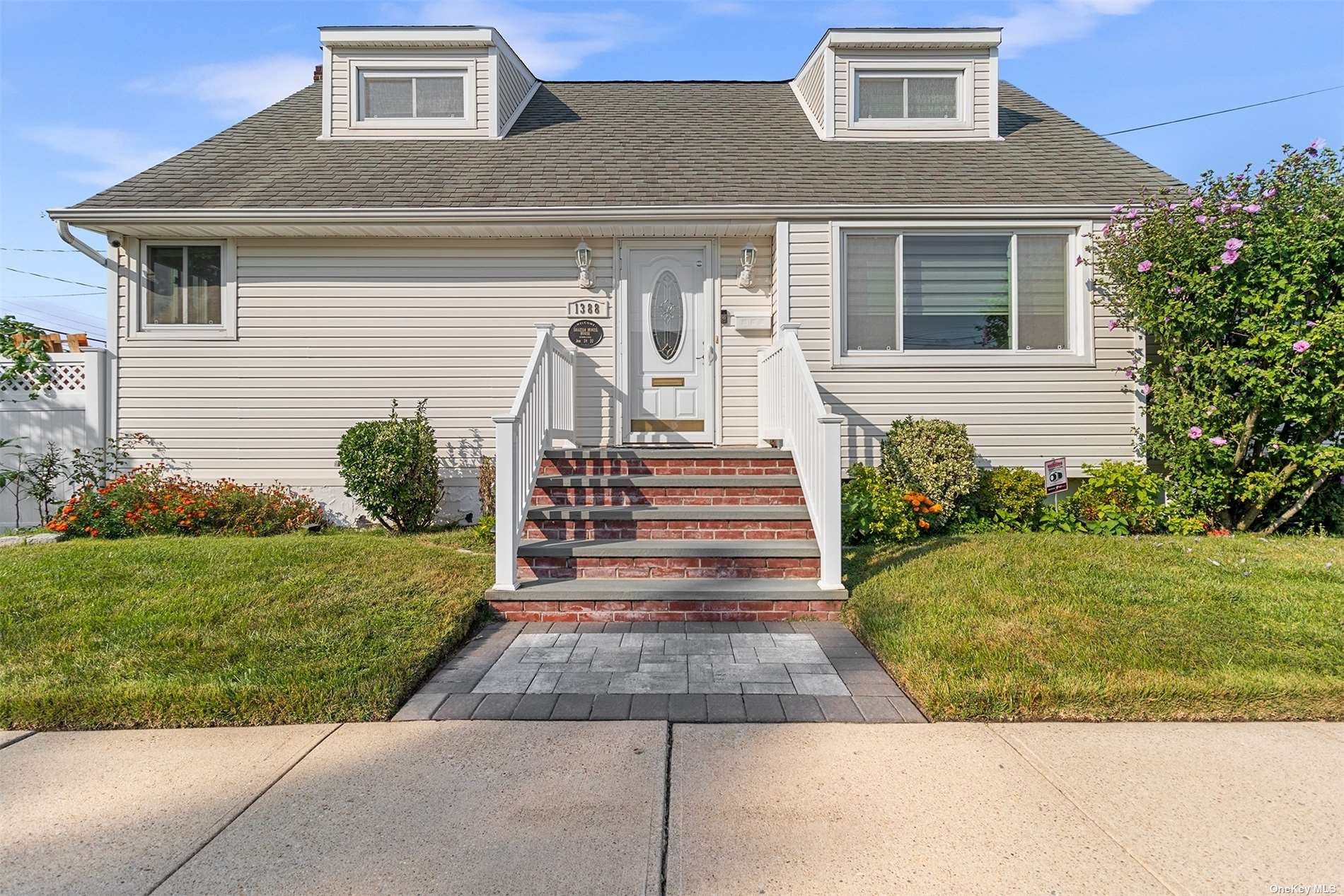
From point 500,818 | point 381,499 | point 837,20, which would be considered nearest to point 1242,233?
point 837,20

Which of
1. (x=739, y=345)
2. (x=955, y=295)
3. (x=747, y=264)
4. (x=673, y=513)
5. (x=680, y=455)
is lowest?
(x=673, y=513)

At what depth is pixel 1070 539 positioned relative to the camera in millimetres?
5426

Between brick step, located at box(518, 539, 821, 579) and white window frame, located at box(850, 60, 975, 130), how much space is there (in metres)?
5.77

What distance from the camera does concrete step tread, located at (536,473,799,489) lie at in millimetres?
5344

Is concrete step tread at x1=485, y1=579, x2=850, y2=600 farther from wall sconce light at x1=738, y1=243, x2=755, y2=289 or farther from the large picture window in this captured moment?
wall sconce light at x1=738, y1=243, x2=755, y2=289

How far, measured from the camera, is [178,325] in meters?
6.84

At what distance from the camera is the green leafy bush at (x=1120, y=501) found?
612cm

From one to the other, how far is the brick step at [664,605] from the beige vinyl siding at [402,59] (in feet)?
20.0

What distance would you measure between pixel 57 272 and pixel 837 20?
1083 inches

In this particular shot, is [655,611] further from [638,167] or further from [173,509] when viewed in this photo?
[638,167]

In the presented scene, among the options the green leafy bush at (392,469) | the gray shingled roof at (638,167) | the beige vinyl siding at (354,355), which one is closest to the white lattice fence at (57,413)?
the beige vinyl siding at (354,355)

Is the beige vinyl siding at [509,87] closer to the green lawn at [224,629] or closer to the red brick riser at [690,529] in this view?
the red brick riser at [690,529]

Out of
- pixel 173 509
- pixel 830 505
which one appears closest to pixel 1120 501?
pixel 830 505

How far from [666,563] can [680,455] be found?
55.4 inches
